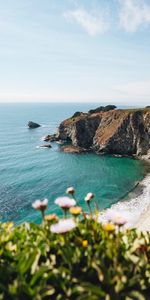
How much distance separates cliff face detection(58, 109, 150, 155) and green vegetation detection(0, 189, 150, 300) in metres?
66.6

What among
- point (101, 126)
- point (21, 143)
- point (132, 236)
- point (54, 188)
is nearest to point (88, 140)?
point (101, 126)

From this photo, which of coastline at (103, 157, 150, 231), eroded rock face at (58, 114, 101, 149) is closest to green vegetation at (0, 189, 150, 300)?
coastline at (103, 157, 150, 231)

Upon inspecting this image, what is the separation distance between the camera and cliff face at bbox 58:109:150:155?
7481 centimetres

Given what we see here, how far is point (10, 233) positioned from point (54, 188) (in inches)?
1723

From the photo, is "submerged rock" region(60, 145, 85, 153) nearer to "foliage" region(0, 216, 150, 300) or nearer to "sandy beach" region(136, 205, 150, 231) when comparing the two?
"sandy beach" region(136, 205, 150, 231)

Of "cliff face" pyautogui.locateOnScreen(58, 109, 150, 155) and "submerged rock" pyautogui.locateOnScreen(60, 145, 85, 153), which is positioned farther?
"submerged rock" pyautogui.locateOnScreen(60, 145, 85, 153)

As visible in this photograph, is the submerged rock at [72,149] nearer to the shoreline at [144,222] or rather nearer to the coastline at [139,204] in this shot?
the coastline at [139,204]

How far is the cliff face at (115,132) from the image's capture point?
74812mm

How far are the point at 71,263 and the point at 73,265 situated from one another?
78 millimetres

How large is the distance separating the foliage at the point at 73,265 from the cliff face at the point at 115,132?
66543 mm

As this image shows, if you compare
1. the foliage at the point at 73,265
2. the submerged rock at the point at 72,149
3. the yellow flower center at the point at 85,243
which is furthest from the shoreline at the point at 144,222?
the submerged rock at the point at 72,149

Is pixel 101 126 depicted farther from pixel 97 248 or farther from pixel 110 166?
pixel 97 248

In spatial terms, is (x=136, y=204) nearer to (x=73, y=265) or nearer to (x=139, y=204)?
(x=139, y=204)

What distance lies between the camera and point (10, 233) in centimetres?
626
